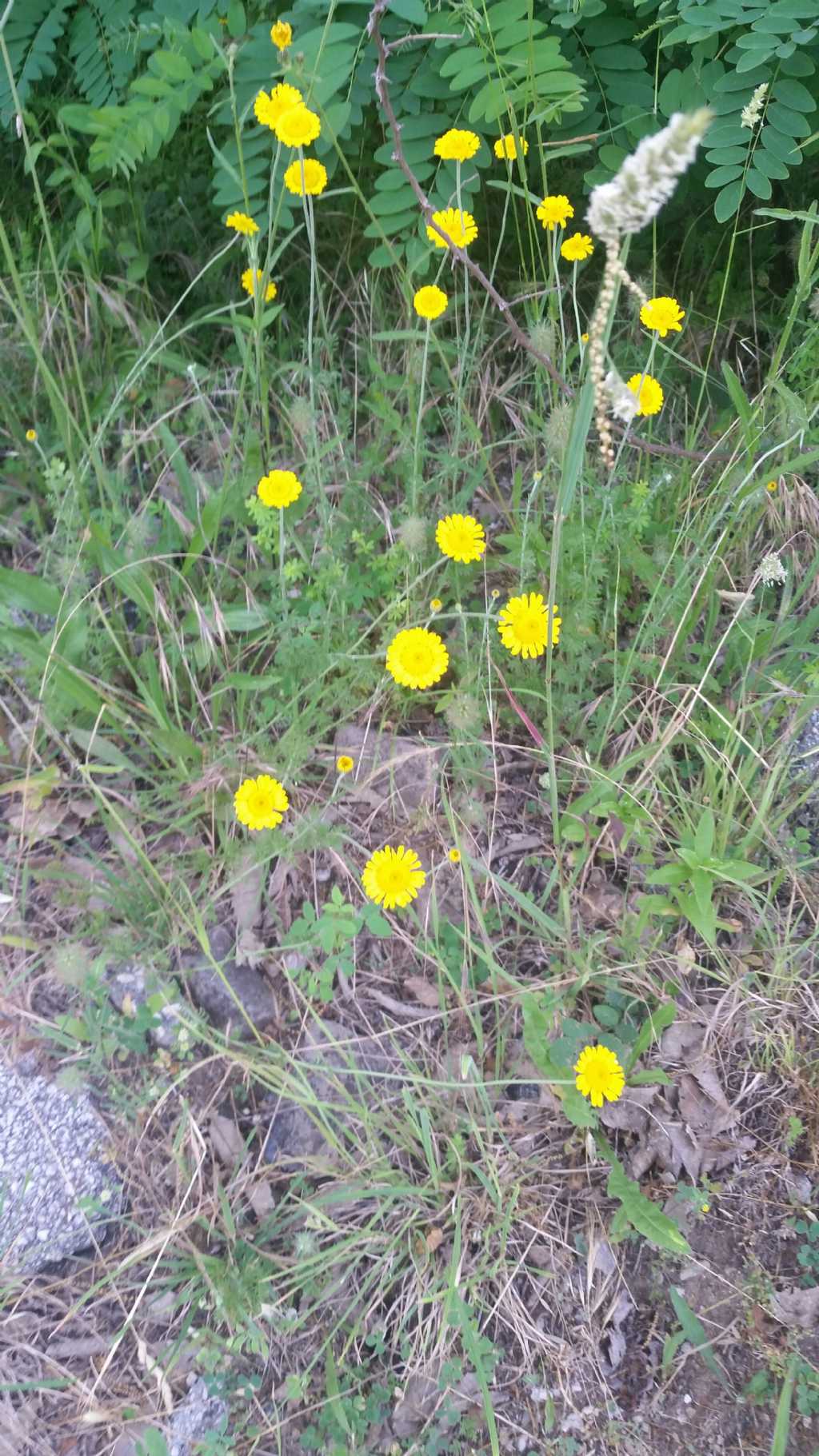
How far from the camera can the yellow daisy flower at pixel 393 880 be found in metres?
1.58

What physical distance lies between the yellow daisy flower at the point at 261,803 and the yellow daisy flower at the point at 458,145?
1262 mm

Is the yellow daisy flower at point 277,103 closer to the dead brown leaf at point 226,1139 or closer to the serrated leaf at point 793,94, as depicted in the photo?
the serrated leaf at point 793,94

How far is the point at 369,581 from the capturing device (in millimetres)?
2004

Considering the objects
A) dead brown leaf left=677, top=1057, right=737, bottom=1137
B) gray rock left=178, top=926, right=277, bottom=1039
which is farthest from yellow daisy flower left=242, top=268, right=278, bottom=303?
dead brown leaf left=677, top=1057, right=737, bottom=1137

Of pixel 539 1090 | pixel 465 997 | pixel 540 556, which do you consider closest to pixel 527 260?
pixel 540 556

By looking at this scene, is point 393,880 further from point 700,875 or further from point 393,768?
point 700,875

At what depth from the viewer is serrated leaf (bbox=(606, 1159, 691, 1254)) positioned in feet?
4.70

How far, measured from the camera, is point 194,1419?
4.70 feet

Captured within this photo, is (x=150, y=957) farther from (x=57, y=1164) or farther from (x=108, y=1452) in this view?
(x=108, y=1452)

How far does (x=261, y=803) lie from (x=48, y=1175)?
724 millimetres

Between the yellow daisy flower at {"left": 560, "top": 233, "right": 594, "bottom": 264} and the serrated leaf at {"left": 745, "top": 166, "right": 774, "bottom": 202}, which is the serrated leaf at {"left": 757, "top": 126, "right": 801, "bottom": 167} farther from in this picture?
the yellow daisy flower at {"left": 560, "top": 233, "right": 594, "bottom": 264}

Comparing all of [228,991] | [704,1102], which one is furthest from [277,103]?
[704,1102]

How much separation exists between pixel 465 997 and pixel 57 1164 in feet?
2.47

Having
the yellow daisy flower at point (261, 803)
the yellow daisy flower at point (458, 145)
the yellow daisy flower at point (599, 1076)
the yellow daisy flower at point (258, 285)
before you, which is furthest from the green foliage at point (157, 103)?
the yellow daisy flower at point (599, 1076)
